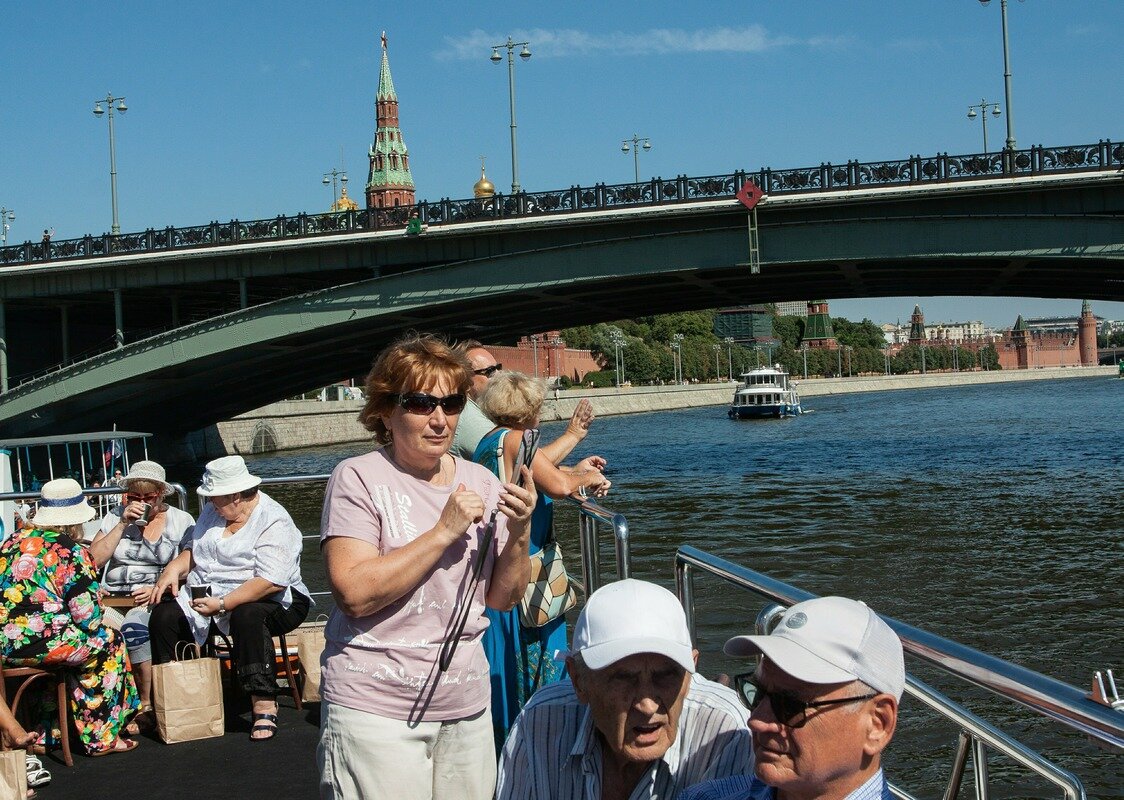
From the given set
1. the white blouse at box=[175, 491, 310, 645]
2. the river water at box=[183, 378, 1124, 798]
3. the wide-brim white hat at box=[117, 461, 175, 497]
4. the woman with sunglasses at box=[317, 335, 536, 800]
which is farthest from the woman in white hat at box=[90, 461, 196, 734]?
the river water at box=[183, 378, 1124, 798]

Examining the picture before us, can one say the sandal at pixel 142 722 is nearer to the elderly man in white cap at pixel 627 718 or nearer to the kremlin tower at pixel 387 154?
the elderly man in white cap at pixel 627 718

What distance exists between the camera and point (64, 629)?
16.0 feet

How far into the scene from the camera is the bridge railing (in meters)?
21.0

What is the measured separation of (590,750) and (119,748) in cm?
334

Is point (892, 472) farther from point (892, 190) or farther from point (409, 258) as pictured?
point (409, 258)

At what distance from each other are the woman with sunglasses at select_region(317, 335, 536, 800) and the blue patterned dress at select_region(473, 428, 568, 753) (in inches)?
28.0

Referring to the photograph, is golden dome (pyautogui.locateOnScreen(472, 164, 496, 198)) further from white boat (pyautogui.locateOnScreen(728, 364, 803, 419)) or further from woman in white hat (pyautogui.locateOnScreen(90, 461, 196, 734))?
woman in white hat (pyautogui.locateOnScreen(90, 461, 196, 734))

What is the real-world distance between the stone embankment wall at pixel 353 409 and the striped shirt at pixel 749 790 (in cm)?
387

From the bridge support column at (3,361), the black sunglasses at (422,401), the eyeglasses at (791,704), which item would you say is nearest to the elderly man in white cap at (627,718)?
the eyeglasses at (791,704)

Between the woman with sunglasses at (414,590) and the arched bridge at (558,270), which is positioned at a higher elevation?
the arched bridge at (558,270)

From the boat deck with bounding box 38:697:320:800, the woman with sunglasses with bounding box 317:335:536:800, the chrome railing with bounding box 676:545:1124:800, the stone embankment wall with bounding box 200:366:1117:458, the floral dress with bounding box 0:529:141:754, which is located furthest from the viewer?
the stone embankment wall with bounding box 200:366:1117:458

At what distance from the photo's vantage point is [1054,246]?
20656mm

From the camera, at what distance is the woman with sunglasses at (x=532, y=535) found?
3758 mm

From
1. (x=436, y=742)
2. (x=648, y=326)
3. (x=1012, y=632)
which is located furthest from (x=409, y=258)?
(x=648, y=326)
